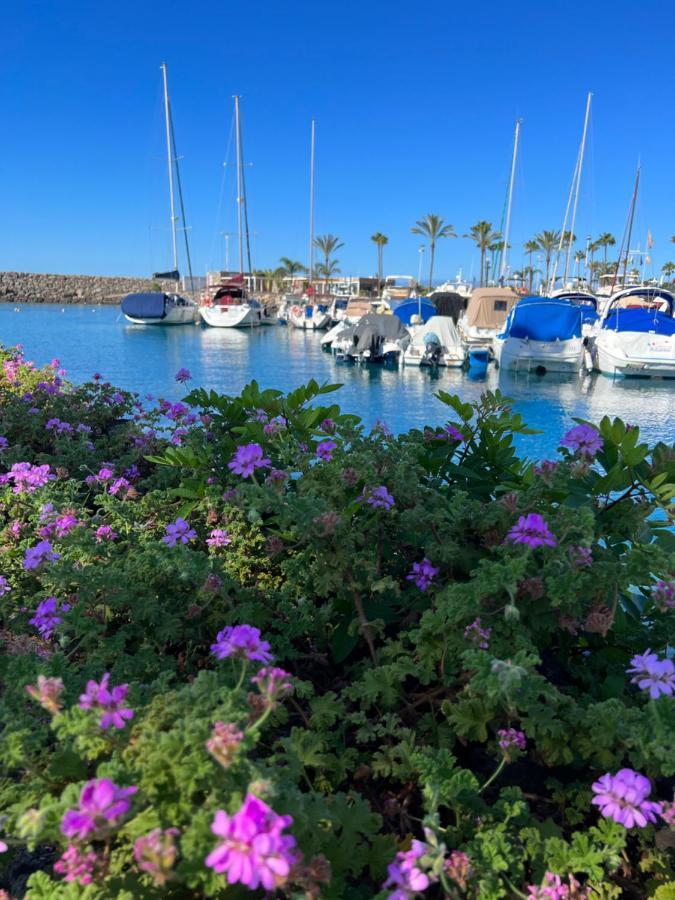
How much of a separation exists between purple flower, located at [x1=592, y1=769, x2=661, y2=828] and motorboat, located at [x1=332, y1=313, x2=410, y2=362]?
76.6 ft

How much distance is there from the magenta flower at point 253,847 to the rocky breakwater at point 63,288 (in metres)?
83.4

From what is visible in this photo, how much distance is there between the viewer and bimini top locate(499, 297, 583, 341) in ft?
67.2

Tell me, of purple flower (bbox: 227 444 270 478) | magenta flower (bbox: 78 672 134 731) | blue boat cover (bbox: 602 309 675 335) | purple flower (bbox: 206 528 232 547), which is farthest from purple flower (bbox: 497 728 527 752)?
blue boat cover (bbox: 602 309 675 335)

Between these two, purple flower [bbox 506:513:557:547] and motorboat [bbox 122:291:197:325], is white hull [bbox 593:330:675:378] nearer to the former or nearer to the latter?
purple flower [bbox 506:513:557:547]

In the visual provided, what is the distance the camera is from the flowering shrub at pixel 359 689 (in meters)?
0.93

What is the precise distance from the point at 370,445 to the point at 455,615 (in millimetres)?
938

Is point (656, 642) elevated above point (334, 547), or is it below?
below

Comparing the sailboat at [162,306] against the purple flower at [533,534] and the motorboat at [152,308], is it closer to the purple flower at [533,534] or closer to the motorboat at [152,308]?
the motorboat at [152,308]

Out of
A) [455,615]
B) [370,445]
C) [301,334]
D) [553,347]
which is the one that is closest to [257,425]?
[370,445]

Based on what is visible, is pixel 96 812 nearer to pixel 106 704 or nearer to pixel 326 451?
pixel 106 704

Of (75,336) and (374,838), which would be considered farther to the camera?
(75,336)

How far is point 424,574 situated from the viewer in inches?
72.3

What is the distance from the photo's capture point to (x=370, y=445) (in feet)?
7.32

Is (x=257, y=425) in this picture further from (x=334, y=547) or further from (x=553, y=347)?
(x=553, y=347)
